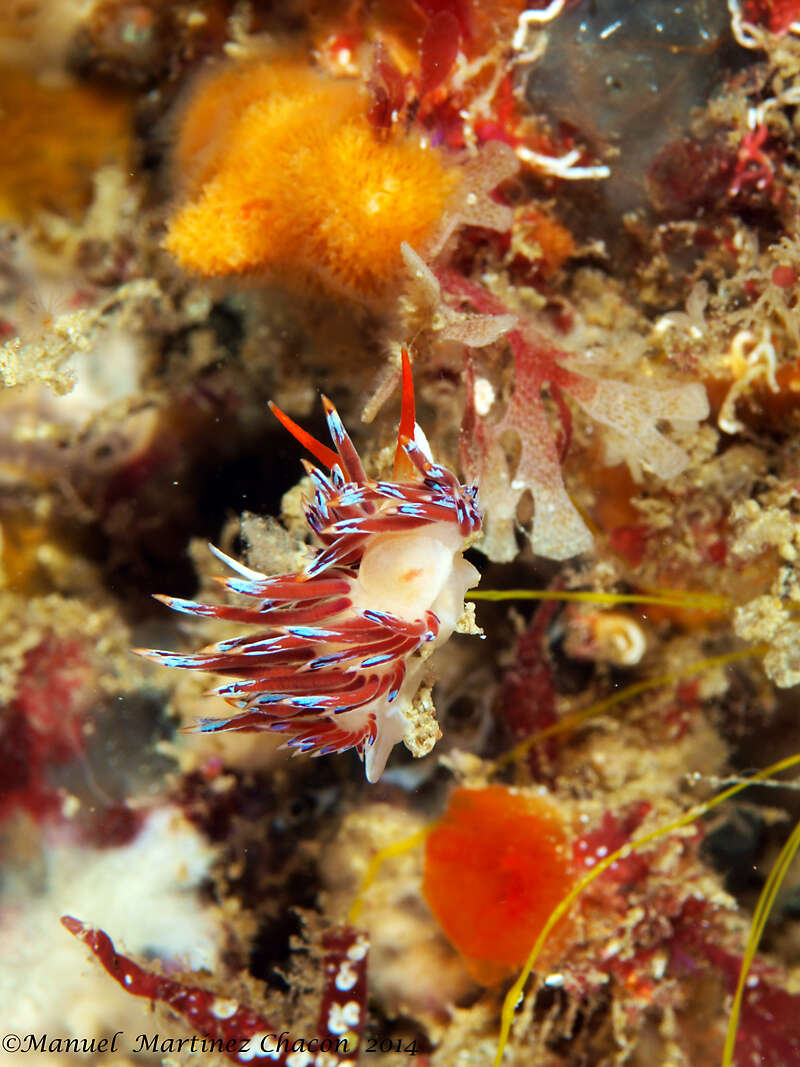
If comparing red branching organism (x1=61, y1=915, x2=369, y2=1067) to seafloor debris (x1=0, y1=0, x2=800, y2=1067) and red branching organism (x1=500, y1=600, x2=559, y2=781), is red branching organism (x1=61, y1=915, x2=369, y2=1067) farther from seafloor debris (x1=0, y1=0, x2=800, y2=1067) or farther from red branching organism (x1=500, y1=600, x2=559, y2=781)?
red branching organism (x1=500, y1=600, x2=559, y2=781)

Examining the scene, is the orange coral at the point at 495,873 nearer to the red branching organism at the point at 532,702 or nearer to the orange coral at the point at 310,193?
the red branching organism at the point at 532,702

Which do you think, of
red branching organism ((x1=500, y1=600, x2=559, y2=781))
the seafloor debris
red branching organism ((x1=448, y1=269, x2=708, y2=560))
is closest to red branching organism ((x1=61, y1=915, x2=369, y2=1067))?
the seafloor debris

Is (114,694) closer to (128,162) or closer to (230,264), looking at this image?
(230,264)

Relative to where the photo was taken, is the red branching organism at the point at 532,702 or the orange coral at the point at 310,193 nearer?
the orange coral at the point at 310,193

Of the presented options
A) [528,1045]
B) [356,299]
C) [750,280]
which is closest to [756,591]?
[750,280]

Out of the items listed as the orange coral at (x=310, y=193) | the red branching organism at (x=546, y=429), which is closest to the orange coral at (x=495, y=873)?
the red branching organism at (x=546, y=429)

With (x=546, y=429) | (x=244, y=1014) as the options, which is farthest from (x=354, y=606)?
(x=244, y=1014)
